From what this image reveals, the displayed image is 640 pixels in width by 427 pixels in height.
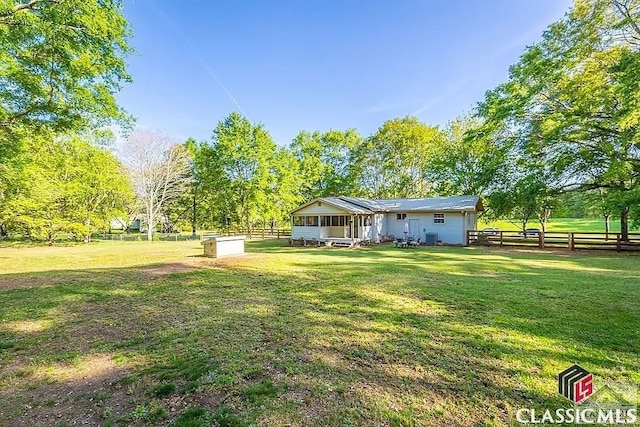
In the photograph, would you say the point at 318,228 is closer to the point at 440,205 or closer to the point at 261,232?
the point at 440,205

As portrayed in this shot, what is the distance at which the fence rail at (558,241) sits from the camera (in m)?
14.8

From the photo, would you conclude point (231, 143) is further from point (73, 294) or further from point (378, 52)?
point (73, 294)

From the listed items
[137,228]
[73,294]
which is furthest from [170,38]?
[137,228]

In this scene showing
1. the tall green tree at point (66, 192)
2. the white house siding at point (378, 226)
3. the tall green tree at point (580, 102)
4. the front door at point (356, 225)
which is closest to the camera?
the tall green tree at point (580, 102)

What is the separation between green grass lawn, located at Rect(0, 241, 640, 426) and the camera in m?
2.67

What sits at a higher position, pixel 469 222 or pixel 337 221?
pixel 337 221

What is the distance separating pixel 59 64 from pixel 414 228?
1971cm

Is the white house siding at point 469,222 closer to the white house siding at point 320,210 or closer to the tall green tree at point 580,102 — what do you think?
the tall green tree at point 580,102

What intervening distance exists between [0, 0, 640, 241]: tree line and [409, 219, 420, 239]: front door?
4869mm

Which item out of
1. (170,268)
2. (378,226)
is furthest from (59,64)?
(378,226)

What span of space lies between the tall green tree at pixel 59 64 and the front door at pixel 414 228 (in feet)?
58.8

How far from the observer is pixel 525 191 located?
17406 mm

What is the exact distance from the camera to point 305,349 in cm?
386

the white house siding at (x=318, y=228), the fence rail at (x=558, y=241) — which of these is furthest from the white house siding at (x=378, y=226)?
the fence rail at (x=558, y=241)
